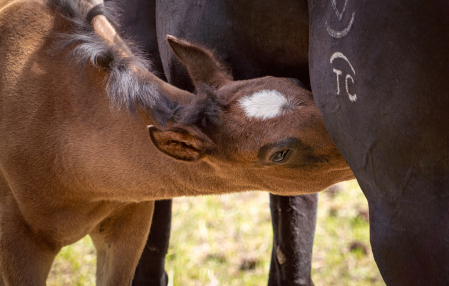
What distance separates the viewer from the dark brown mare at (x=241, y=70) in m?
1.99

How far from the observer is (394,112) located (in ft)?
4.17

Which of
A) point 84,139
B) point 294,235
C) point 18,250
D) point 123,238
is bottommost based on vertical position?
point 294,235

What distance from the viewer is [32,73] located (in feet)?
7.72

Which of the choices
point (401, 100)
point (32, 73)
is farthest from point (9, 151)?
point (401, 100)

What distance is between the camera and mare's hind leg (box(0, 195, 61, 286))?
91.5 inches

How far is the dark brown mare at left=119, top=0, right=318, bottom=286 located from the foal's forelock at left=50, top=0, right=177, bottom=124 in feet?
0.56

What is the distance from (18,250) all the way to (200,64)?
1.30 m

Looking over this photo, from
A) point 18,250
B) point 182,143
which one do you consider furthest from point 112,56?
point 18,250

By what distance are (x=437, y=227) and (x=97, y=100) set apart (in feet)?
5.59

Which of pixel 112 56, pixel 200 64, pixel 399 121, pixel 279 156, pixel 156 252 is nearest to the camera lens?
pixel 399 121

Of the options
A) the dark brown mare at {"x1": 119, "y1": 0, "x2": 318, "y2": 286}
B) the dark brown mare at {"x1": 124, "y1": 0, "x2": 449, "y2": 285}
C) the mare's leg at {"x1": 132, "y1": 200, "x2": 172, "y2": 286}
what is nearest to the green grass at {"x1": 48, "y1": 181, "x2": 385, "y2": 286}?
the mare's leg at {"x1": 132, "y1": 200, "x2": 172, "y2": 286}

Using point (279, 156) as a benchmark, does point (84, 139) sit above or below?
below

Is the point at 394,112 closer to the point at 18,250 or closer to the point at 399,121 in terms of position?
the point at 399,121

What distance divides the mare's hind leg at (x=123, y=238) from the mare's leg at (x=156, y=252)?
54 centimetres
